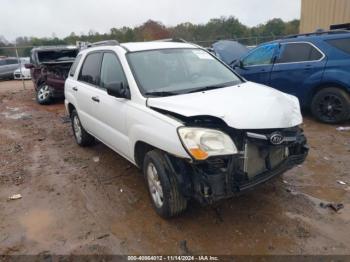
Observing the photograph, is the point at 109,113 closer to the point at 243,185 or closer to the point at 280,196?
the point at 243,185

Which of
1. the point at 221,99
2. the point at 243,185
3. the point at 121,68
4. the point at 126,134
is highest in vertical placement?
the point at 121,68

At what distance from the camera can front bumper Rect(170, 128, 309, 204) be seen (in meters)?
2.92

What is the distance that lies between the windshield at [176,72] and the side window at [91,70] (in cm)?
94

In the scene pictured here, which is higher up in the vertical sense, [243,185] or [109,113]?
[109,113]

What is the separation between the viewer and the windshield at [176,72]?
3.78m

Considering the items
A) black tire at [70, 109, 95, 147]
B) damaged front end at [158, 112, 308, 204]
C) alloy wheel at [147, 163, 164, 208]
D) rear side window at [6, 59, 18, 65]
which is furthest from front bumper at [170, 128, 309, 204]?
rear side window at [6, 59, 18, 65]

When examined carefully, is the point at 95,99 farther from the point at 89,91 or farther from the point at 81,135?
the point at 81,135

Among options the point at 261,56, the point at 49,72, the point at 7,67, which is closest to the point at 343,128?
the point at 261,56

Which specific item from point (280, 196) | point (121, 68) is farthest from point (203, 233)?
point (121, 68)

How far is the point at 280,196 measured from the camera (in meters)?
3.90

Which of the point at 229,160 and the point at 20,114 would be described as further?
the point at 20,114

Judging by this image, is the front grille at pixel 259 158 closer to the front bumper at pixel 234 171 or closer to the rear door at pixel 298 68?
the front bumper at pixel 234 171

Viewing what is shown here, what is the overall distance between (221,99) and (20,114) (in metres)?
8.28

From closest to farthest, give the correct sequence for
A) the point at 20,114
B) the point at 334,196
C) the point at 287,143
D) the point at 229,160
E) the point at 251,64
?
the point at 229,160, the point at 287,143, the point at 334,196, the point at 251,64, the point at 20,114
